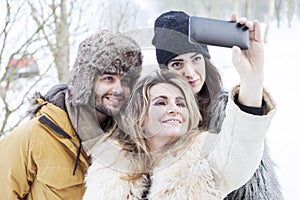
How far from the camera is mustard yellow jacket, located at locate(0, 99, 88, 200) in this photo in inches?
54.0

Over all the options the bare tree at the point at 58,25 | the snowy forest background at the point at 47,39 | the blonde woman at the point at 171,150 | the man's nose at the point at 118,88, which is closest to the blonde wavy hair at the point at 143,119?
the blonde woman at the point at 171,150

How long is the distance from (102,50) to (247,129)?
1.92ft

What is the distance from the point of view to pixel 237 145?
945mm

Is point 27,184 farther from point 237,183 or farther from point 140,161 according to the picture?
point 237,183

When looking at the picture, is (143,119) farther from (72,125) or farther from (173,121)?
(72,125)

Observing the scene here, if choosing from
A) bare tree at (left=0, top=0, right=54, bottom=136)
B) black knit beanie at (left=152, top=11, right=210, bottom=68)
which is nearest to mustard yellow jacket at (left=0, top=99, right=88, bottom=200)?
black knit beanie at (left=152, top=11, right=210, bottom=68)

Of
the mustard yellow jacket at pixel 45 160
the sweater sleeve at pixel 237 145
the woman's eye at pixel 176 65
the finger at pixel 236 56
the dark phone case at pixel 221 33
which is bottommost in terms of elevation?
the mustard yellow jacket at pixel 45 160

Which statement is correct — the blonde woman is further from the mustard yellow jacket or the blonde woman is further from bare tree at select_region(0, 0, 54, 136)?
bare tree at select_region(0, 0, 54, 136)

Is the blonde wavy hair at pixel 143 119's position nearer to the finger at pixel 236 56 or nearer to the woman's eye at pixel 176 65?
the woman's eye at pixel 176 65

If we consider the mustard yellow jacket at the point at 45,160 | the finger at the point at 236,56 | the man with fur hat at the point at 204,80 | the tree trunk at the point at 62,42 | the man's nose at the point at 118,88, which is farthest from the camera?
the tree trunk at the point at 62,42

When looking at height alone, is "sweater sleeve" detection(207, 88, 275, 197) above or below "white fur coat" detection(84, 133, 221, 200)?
above

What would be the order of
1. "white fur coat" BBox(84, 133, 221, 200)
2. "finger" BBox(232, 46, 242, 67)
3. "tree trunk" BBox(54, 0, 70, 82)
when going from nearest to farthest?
"finger" BBox(232, 46, 242, 67), "white fur coat" BBox(84, 133, 221, 200), "tree trunk" BBox(54, 0, 70, 82)

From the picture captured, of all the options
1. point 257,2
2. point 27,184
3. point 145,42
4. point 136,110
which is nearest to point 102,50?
point 145,42

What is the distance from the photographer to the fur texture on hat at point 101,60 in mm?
1280
